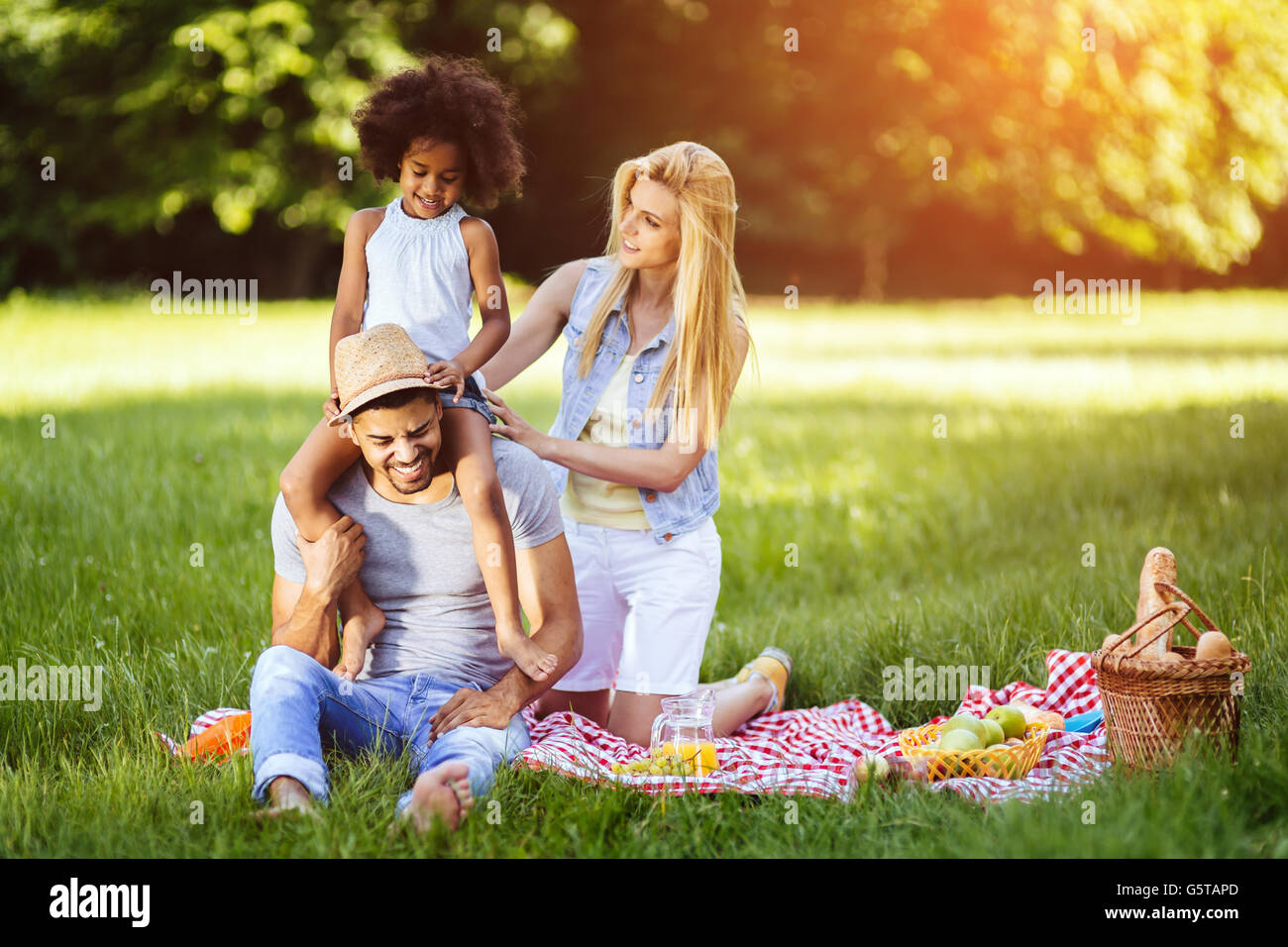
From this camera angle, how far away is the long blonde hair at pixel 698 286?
424 cm

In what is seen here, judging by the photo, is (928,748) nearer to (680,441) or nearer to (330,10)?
(680,441)

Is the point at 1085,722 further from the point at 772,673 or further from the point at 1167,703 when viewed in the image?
the point at 772,673

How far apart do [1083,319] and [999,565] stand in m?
18.4

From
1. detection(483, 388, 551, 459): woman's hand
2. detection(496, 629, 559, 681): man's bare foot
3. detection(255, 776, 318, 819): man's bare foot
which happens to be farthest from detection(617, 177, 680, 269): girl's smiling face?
detection(255, 776, 318, 819): man's bare foot

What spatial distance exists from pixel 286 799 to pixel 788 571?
3.80 m

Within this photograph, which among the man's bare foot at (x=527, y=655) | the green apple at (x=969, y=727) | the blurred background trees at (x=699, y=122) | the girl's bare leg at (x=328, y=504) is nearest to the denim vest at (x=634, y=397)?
the man's bare foot at (x=527, y=655)

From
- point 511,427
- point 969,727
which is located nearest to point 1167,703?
point 969,727

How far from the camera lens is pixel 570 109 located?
26.7m

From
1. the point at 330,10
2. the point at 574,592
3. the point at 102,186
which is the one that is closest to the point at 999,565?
the point at 574,592

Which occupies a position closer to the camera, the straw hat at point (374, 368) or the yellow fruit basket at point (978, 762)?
the straw hat at point (374, 368)

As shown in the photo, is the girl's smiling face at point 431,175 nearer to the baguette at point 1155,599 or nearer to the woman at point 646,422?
the woman at point 646,422

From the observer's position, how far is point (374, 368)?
140 inches

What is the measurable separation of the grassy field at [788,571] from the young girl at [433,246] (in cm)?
73

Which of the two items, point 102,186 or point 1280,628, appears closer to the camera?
point 1280,628
